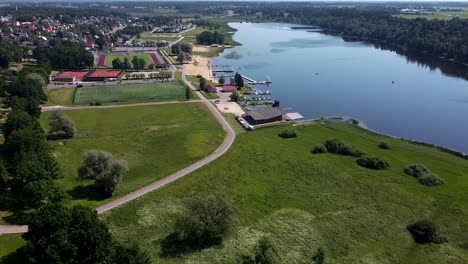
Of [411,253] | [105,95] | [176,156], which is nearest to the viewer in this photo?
[411,253]

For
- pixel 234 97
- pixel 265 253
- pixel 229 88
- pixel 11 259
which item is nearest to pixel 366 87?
pixel 229 88

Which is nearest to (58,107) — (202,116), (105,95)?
(105,95)

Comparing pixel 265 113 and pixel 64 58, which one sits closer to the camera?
pixel 265 113

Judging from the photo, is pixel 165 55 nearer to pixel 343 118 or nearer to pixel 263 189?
pixel 343 118

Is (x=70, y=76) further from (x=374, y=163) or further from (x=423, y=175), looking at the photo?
(x=423, y=175)

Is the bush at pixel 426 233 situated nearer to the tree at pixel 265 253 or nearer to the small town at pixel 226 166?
the small town at pixel 226 166

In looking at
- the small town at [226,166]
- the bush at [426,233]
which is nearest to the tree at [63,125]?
the small town at [226,166]
